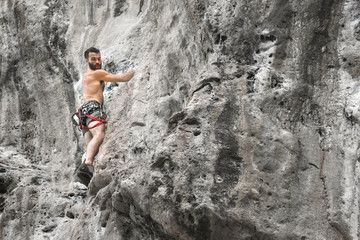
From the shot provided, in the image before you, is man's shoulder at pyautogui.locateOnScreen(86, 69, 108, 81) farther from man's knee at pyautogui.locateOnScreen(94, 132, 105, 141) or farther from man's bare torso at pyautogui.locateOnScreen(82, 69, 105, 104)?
man's knee at pyautogui.locateOnScreen(94, 132, 105, 141)

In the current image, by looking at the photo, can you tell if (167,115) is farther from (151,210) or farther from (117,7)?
(117,7)

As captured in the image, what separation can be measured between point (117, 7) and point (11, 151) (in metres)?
2.24

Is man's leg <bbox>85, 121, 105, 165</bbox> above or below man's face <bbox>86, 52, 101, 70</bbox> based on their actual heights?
below

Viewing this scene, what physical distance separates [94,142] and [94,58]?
107cm

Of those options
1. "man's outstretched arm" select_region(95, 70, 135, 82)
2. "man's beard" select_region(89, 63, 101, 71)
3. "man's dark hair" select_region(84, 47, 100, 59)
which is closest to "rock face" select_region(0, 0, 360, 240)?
"man's outstretched arm" select_region(95, 70, 135, 82)

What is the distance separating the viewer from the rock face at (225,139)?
522cm

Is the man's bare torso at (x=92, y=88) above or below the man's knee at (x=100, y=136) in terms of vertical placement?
above

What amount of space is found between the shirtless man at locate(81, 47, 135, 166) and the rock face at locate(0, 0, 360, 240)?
0.42 ft

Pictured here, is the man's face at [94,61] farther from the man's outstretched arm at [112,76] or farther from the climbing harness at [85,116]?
the climbing harness at [85,116]

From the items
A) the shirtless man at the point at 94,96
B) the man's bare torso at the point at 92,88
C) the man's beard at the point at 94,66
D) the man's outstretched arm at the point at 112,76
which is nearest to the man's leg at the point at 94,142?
the shirtless man at the point at 94,96

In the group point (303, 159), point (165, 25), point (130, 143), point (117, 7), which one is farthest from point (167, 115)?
point (117, 7)

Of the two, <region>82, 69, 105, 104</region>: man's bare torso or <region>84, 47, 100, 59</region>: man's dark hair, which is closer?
<region>82, 69, 105, 104</region>: man's bare torso

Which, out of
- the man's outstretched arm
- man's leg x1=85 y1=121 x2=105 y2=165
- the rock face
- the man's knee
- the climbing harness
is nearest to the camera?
the rock face

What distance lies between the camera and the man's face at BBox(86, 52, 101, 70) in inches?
307
